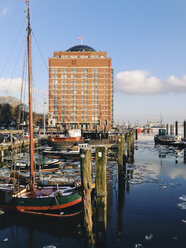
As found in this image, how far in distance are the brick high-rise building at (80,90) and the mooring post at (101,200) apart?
301 ft

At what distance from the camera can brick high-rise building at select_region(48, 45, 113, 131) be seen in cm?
10344

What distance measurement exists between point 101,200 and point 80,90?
96.8 m

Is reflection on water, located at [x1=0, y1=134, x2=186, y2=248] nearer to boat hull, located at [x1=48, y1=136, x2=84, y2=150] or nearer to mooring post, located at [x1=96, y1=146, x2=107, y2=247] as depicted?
mooring post, located at [x1=96, y1=146, x2=107, y2=247]

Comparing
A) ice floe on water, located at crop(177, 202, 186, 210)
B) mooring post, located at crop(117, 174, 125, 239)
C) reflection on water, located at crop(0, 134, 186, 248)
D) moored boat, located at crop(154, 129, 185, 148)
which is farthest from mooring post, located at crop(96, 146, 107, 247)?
moored boat, located at crop(154, 129, 185, 148)

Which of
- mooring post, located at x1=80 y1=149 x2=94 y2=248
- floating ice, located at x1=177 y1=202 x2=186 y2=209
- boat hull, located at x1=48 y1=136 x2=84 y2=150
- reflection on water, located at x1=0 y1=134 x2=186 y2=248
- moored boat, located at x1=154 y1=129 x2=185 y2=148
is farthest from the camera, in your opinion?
moored boat, located at x1=154 y1=129 x2=185 y2=148

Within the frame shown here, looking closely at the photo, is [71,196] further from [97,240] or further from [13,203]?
[13,203]

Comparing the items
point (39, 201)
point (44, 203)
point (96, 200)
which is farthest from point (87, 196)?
point (39, 201)

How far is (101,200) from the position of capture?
1092 cm

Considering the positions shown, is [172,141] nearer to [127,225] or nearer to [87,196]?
[127,225]

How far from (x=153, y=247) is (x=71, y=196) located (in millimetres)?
5529

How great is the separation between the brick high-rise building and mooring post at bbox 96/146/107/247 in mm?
91627

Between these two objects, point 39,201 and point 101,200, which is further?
point 39,201

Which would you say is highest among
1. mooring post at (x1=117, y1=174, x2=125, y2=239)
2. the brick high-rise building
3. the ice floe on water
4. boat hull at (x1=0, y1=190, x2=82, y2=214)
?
the brick high-rise building

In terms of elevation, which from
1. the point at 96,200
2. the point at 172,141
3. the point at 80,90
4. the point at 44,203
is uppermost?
the point at 80,90
